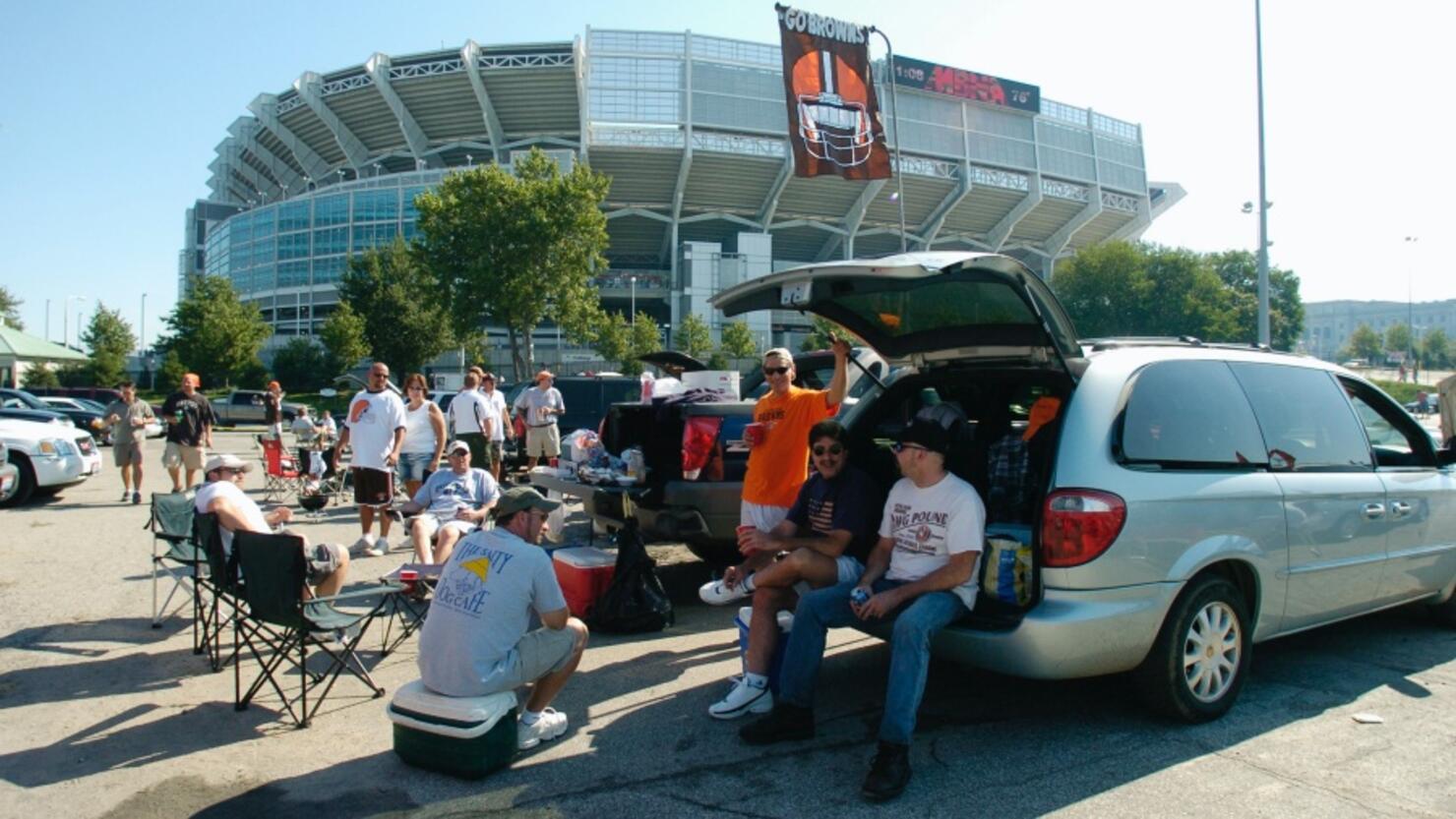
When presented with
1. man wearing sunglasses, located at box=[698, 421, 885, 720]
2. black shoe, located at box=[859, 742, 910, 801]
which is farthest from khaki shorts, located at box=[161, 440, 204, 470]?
black shoe, located at box=[859, 742, 910, 801]

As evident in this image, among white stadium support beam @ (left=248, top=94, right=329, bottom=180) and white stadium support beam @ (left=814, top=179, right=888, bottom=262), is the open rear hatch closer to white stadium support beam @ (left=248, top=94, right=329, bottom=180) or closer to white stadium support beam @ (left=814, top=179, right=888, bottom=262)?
white stadium support beam @ (left=814, top=179, right=888, bottom=262)

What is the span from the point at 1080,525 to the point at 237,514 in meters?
4.31

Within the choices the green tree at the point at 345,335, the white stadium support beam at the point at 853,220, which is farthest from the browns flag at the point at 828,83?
the white stadium support beam at the point at 853,220

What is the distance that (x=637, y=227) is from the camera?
67062 millimetres

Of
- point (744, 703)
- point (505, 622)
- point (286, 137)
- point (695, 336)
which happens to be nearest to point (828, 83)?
point (744, 703)

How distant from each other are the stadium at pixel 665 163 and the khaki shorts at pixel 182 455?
42764 mm

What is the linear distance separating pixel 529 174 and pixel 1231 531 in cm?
3053

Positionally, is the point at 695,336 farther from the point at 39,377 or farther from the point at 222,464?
the point at 222,464

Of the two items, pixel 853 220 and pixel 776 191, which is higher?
pixel 776 191

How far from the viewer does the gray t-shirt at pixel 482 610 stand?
356cm

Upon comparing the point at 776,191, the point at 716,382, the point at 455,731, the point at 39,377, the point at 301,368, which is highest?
the point at 776,191

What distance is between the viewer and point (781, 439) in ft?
17.6


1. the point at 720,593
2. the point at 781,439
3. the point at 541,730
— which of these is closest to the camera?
the point at 541,730

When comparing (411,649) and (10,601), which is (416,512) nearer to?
(411,649)
